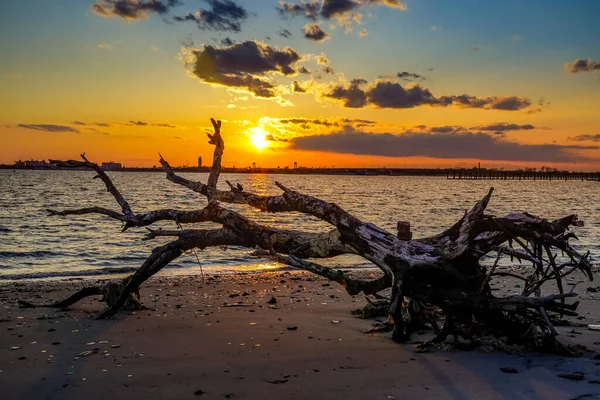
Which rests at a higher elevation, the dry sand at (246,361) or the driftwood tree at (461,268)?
the driftwood tree at (461,268)

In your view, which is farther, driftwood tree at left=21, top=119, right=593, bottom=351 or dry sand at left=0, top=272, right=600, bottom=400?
driftwood tree at left=21, top=119, right=593, bottom=351

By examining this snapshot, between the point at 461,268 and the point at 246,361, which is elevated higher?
the point at 461,268

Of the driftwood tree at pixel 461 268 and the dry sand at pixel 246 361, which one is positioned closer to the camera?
the dry sand at pixel 246 361

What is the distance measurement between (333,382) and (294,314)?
4.02m

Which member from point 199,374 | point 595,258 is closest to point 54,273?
point 199,374

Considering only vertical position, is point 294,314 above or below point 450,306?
below

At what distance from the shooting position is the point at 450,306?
7.30m

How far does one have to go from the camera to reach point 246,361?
6809 mm

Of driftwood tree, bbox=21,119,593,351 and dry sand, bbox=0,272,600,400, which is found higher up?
driftwood tree, bbox=21,119,593,351

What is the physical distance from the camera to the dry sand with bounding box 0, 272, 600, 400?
573cm

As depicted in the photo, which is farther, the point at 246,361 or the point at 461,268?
the point at 461,268

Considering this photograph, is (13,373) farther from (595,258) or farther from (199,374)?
(595,258)

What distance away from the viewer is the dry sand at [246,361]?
5.73 metres

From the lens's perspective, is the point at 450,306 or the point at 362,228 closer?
the point at 450,306
